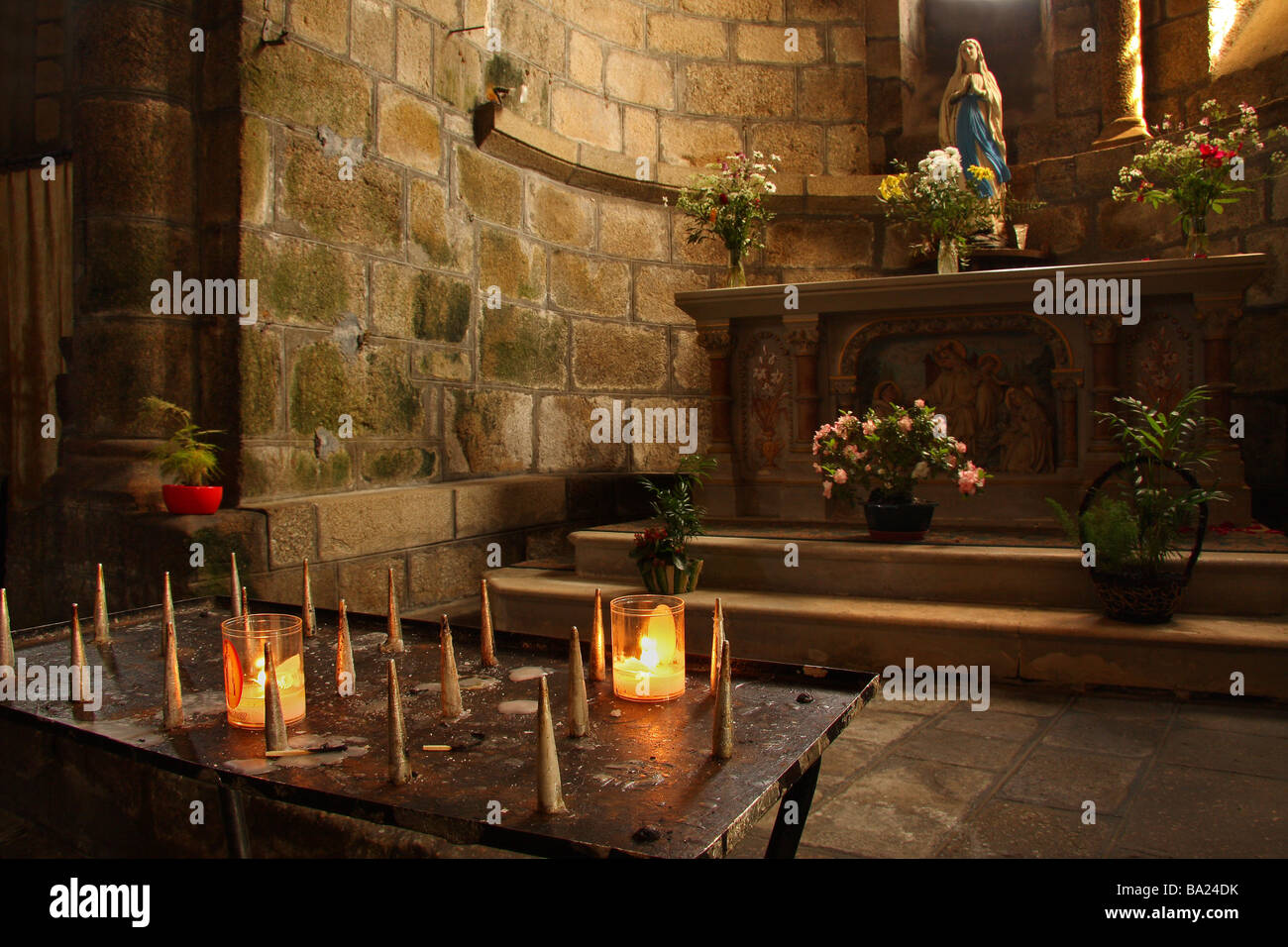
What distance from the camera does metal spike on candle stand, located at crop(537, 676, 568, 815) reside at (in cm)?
115

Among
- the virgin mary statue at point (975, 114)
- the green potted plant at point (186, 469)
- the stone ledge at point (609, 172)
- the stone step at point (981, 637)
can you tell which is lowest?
the stone step at point (981, 637)

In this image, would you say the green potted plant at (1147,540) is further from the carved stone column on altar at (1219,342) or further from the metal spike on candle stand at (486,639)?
the metal spike on candle stand at (486,639)

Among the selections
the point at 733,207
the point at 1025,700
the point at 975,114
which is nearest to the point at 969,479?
the point at 1025,700

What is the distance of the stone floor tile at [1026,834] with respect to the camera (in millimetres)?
2328

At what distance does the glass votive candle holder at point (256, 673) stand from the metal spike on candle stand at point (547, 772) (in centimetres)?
55

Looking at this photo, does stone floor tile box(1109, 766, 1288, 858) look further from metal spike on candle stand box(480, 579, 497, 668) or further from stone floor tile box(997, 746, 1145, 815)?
metal spike on candle stand box(480, 579, 497, 668)

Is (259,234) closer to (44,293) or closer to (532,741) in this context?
(44,293)

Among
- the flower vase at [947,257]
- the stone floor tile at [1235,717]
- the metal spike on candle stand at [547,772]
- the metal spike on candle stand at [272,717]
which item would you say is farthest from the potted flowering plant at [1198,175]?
the metal spike on candle stand at [272,717]

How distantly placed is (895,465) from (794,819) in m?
3.31

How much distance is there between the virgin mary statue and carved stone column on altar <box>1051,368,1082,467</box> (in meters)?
2.01

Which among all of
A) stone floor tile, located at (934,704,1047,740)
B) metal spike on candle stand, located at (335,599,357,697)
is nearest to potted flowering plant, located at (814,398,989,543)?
stone floor tile, located at (934,704,1047,740)

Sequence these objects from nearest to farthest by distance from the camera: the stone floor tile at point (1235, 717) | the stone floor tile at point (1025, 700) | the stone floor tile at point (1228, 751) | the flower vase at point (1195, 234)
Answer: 1. the stone floor tile at point (1228, 751)
2. the stone floor tile at point (1235, 717)
3. the stone floor tile at point (1025, 700)
4. the flower vase at point (1195, 234)

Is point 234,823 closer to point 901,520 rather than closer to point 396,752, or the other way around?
point 396,752
